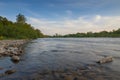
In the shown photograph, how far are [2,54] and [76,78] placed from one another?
11.2 m

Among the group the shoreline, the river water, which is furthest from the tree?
the river water

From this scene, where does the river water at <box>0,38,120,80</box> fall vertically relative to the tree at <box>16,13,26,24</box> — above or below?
below

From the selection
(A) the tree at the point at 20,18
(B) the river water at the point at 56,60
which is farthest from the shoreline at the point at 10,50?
(A) the tree at the point at 20,18

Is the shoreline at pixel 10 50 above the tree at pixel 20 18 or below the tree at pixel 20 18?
below

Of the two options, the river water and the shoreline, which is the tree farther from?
the river water

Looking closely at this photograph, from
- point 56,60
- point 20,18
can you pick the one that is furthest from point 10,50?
point 20,18

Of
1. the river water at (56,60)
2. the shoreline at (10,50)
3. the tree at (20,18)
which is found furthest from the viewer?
the tree at (20,18)

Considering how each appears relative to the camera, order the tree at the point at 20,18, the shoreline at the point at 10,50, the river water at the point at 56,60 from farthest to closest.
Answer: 1. the tree at the point at 20,18
2. the shoreline at the point at 10,50
3. the river water at the point at 56,60

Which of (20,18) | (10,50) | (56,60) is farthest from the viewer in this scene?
(20,18)

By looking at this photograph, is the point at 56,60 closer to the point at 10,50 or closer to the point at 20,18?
the point at 10,50

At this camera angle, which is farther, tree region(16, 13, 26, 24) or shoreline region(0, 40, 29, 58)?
tree region(16, 13, 26, 24)

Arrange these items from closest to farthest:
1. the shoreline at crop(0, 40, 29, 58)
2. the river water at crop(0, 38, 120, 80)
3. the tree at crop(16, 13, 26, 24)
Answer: the river water at crop(0, 38, 120, 80) → the shoreline at crop(0, 40, 29, 58) → the tree at crop(16, 13, 26, 24)

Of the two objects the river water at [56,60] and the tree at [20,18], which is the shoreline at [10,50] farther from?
the tree at [20,18]

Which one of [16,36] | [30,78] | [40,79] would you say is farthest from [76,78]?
[16,36]
